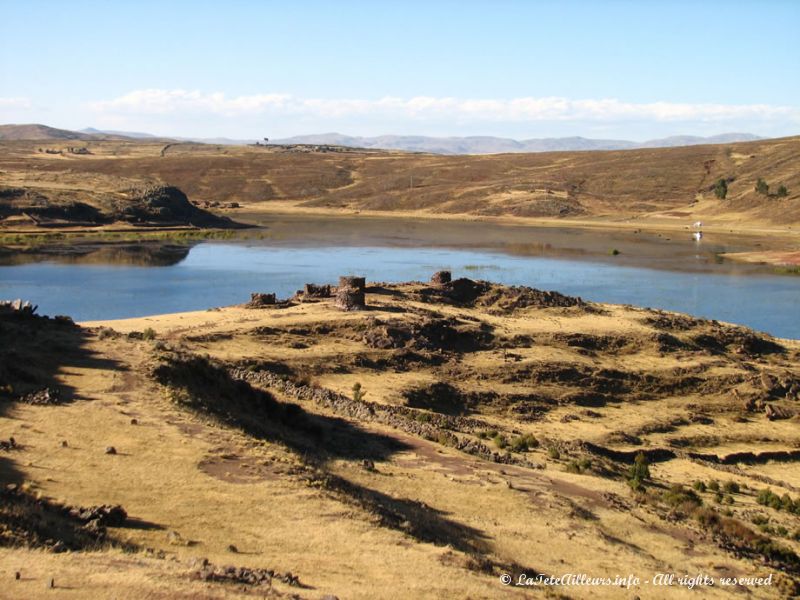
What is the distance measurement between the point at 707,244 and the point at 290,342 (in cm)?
5758

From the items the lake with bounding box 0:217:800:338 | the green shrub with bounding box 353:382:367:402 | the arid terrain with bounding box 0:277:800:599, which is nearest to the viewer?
the arid terrain with bounding box 0:277:800:599

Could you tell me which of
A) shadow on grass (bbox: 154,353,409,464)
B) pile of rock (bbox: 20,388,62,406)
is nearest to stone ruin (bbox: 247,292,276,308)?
shadow on grass (bbox: 154,353,409,464)

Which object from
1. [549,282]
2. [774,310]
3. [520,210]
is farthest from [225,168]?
[774,310]

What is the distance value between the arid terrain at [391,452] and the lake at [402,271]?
475 inches

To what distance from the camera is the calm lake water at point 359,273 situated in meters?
43.8

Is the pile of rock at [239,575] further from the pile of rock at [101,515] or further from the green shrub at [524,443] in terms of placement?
the green shrub at [524,443]

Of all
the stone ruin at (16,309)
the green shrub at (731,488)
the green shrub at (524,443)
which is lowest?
the green shrub at (731,488)

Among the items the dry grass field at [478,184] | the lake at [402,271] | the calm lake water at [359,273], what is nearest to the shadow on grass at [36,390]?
the calm lake water at [359,273]

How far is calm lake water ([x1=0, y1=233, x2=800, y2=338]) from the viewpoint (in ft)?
144

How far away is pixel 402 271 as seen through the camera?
184 ft

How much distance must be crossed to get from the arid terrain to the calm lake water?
10.9 meters

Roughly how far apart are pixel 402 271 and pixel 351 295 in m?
24.5

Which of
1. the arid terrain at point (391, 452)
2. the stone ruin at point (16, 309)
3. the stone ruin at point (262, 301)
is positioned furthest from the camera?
the stone ruin at point (262, 301)

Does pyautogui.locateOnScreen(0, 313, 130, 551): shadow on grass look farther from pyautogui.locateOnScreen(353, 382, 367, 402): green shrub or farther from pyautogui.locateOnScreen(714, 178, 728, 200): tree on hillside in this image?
pyautogui.locateOnScreen(714, 178, 728, 200): tree on hillside
